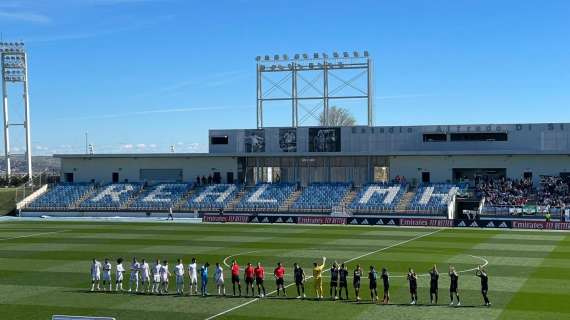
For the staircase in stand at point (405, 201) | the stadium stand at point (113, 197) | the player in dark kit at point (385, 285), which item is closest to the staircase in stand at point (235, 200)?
the stadium stand at point (113, 197)

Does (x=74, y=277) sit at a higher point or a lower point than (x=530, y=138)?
lower

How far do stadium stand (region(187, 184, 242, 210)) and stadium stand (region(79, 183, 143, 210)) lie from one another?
23.5 ft

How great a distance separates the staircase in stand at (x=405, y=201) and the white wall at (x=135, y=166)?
19.3 m

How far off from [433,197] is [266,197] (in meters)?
16.7

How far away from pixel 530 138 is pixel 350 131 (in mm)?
17372

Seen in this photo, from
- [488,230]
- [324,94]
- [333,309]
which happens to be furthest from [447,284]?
[324,94]

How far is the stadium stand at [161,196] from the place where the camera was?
7381 centimetres

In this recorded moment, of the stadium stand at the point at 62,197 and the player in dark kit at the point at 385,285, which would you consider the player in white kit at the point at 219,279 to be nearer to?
the player in dark kit at the point at 385,285

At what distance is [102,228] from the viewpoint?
199 feet

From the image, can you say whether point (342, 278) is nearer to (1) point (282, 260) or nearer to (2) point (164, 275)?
(2) point (164, 275)

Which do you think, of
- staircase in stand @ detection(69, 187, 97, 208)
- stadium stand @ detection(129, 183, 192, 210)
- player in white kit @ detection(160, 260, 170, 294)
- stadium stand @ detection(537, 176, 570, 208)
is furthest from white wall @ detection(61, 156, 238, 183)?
player in white kit @ detection(160, 260, 170, 294)

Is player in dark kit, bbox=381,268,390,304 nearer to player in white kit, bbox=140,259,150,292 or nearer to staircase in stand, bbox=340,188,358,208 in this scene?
player in white kit, bbox=140,259,150,292

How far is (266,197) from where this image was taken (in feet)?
238

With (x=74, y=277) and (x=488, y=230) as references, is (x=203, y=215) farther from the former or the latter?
(x=74, y=277)
